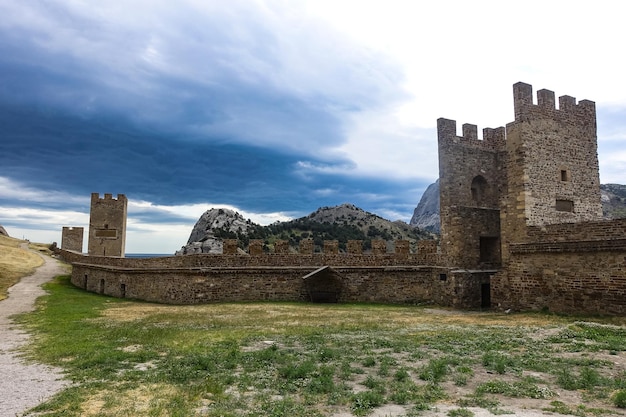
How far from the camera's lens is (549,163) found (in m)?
21.0

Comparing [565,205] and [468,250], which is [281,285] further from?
[565,205]

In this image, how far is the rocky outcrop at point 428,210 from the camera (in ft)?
459

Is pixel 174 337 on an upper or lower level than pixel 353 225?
lower

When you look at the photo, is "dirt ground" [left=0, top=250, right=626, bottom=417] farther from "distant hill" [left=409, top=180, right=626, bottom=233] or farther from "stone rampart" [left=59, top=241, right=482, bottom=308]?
"distant hill" [left=409, top=180, right=626, bottom=233]

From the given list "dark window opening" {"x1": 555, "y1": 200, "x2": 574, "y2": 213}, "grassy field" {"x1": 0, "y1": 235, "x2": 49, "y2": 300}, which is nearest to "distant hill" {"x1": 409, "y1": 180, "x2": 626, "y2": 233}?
"dark window opening" {"x1": 555, "y1": 200, "x2": 574, "y2": 213}

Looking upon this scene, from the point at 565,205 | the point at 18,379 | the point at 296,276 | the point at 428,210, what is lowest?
the point at 18,379

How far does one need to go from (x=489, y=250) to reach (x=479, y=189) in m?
3.74

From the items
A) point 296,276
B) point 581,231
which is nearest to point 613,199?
point 581,231

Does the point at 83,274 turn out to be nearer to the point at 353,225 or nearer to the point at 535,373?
the point at 535,373

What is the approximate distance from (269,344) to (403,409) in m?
5.47

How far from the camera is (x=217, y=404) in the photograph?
6387 mm

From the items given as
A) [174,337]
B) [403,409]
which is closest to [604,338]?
[403,409]

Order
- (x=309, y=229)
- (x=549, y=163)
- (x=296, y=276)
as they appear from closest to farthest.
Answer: (x=549, y=163) < (x=296, y=276) < (x=309, y=229)

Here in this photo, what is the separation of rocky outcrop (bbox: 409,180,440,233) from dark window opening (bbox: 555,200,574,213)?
4362 inches
